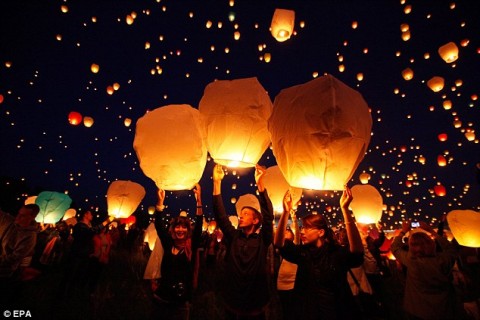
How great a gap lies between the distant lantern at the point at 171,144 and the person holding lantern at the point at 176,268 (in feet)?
1.89

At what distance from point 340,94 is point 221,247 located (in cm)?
1041

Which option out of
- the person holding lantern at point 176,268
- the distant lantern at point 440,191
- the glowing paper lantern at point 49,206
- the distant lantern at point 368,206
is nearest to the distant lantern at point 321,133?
the person holding lantern at point 176,268

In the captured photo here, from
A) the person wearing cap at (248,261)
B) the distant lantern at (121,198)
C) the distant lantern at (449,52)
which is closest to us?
the person wearing cap at (248,261)

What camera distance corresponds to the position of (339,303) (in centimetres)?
188

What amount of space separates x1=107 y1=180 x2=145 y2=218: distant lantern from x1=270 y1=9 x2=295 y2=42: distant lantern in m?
3.78

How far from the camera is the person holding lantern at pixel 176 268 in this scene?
247 centimetres

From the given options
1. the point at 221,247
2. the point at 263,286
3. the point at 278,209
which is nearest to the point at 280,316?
the point at 278,209

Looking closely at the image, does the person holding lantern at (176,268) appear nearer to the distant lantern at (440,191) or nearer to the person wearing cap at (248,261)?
the person wearing cap at (248,261)

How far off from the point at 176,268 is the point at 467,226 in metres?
4.40

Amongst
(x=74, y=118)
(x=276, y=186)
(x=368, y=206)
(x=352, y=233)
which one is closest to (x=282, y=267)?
(x=276, y=186)

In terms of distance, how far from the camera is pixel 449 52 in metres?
6.12

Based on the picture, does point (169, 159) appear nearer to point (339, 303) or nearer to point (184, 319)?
point (184, 319)

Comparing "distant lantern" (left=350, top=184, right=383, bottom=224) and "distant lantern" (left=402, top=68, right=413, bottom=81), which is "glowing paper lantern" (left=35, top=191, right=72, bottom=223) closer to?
"distant lantern" (left=350, top=184, right=383, bottom=224)

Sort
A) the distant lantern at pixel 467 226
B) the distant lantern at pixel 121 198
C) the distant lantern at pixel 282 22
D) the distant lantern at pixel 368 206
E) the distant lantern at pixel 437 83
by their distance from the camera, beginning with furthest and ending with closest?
the distant lantern at pixel 437 83 → the distant lantern at pixel 121 198 → the distant lantern at pixel 368 206 → the distant lantern at pixel 467 226 → the distant lantern at pixel 282 22
